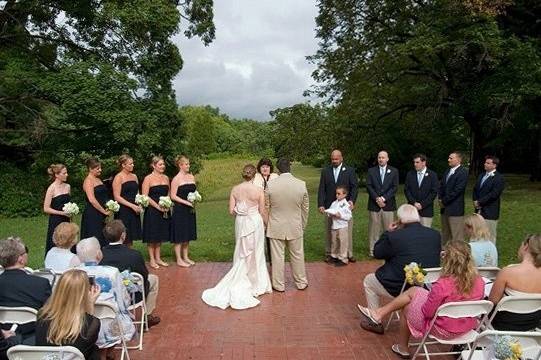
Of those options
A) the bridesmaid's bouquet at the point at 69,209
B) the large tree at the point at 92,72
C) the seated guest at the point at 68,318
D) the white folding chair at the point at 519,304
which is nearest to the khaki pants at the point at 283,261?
the bridesmaid's bouquet at the point at 69,209

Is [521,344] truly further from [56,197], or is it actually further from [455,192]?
[56,197]

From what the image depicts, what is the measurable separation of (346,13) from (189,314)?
71.6ft

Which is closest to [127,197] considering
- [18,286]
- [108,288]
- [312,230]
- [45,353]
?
[108,288]

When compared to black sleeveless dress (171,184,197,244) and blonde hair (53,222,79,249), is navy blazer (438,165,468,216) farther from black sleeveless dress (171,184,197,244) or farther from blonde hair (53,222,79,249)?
blonde hair (53,222,79,249)

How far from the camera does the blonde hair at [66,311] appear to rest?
3562 mm

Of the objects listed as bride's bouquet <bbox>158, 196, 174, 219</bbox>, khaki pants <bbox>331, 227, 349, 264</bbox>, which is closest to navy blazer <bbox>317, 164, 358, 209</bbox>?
khaki pants <bbox>331, 227, 349, 264</bbox>

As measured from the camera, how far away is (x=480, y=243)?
5.65m

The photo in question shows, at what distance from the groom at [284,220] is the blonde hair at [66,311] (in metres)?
4.09

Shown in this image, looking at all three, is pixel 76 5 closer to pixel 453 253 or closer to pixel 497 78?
pixel 497 78

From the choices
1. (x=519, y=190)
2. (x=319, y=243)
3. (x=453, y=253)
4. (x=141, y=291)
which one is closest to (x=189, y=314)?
(x=141, y=291)

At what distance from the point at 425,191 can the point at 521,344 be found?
5380mm

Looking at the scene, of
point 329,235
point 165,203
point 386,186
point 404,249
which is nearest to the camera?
point 404,249

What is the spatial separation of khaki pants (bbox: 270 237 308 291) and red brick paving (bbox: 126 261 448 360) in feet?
0.48

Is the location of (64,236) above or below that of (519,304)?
above
